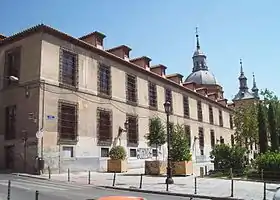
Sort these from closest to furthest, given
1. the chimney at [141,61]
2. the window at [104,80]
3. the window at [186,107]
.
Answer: the window at [104,80] < the chimney at [141,61] < the window at [186,107]

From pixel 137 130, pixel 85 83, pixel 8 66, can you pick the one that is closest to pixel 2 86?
pixel 8 66

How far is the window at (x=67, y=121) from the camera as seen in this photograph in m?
25.2

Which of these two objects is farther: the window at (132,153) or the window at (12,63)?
the window at (132,153)

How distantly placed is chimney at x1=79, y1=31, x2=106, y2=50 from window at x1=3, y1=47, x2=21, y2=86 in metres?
6.35

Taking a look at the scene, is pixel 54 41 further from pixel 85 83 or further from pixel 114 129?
pixel 114 129

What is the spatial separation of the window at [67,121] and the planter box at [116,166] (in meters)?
3.32

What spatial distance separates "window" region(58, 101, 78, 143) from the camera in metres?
25.2

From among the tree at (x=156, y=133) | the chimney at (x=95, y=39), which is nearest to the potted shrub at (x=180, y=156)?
the tree at (x=156, y=133)

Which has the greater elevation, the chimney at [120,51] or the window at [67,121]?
the chimney at [120,51]

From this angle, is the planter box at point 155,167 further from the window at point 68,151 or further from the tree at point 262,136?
the tree at point 262,136

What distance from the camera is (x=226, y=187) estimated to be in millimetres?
17547

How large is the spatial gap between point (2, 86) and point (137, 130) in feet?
42.8

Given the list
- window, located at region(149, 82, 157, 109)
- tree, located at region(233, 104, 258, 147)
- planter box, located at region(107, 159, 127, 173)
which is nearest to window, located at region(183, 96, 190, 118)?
tree, located at region(233, 104, 258, 147)

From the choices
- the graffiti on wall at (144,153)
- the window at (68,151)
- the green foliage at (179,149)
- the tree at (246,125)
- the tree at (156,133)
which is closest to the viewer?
the green foliage at (179,149)
